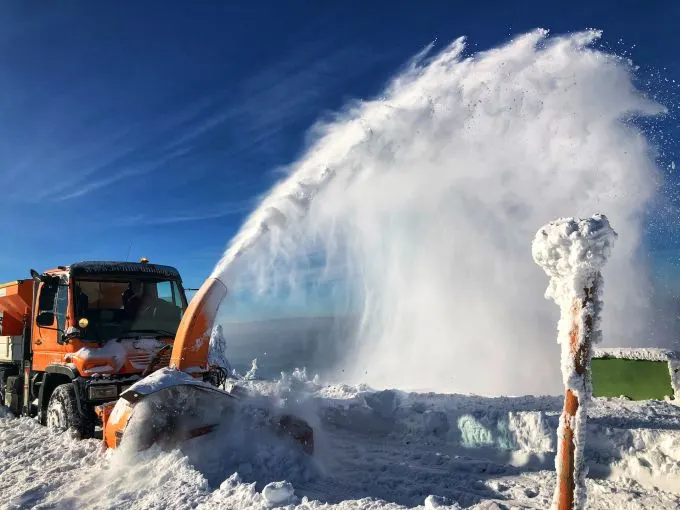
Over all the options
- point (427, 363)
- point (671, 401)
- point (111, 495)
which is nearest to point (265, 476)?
point (111, 495)

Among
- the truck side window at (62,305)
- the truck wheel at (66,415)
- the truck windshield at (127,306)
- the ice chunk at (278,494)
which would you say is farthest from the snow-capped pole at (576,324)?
the truck side window at (62,305)

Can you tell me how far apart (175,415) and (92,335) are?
2364 mm

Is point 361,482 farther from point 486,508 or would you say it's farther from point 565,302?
point 565,302

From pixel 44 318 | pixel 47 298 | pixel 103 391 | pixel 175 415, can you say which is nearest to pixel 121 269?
pixel 47 298

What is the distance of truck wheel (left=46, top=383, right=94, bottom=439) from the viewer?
23.0 ft

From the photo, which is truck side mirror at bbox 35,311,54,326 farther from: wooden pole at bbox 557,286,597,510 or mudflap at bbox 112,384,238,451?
wooden pole at bbox 557,286,597,510

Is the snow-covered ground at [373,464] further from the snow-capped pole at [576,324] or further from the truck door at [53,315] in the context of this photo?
the snow-capped pole at [576,324]

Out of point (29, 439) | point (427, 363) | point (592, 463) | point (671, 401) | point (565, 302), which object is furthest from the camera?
point (427, 363)

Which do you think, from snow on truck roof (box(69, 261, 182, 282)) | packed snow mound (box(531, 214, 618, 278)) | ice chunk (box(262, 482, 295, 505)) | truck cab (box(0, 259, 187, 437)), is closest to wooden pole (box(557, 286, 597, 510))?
packed snow mound (box(531, 214, 618, 278))

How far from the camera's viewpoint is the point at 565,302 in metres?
3.03

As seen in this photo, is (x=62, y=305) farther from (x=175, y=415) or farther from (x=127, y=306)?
(x=175, y=415)

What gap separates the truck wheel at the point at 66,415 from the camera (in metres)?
7.00

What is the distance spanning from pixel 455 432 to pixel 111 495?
5.43m

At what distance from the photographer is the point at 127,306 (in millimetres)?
8164
